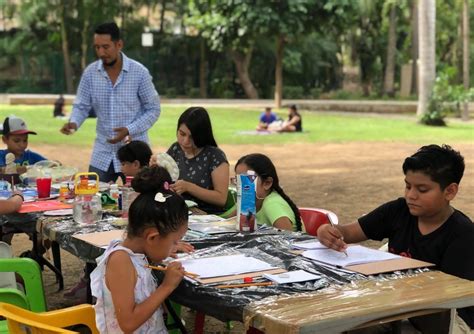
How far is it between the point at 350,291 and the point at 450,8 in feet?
123

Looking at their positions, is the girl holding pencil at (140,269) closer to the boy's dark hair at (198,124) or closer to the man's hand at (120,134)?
the boy's dark hair at (198,124)

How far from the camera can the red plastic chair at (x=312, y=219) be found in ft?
15.8

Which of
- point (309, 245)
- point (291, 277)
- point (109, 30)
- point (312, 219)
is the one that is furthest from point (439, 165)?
point (109, 30)

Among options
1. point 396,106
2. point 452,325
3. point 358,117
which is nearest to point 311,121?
point 358,117

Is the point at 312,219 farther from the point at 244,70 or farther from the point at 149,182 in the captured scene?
the point at 244,70

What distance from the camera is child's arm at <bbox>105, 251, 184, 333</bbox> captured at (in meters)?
2.81

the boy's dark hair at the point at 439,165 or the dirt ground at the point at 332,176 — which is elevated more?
the boy's dark hair at the point at 439,165

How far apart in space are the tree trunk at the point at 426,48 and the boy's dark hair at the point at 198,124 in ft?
54.5

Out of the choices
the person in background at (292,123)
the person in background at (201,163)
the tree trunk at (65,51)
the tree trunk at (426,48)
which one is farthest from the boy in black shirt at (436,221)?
the tree trunk at (65,51)

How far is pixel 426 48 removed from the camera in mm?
21047

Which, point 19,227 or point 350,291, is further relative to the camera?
point 19,227

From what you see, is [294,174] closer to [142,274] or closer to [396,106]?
[142,274]

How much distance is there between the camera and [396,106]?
30.1 metres

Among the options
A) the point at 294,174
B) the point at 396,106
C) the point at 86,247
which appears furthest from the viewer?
the point at 396,106
